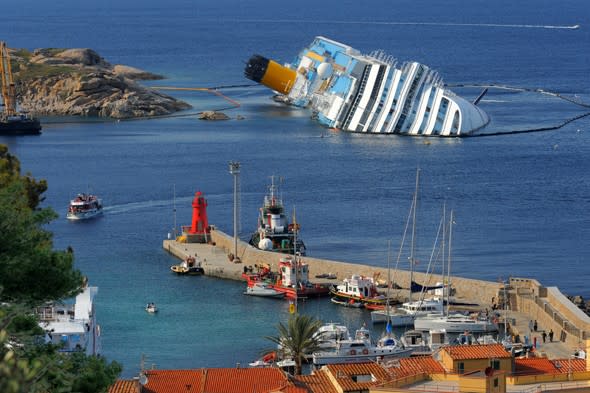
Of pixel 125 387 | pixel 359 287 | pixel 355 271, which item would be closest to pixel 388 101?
pixel 355 271

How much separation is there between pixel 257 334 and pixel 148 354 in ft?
11.4

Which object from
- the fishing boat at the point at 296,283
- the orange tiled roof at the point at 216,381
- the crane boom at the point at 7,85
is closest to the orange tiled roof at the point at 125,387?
the orange tiled roof at the point at 216,381

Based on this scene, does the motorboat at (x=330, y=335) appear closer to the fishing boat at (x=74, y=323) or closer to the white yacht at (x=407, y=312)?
the white yacht at (x=407, y=312)

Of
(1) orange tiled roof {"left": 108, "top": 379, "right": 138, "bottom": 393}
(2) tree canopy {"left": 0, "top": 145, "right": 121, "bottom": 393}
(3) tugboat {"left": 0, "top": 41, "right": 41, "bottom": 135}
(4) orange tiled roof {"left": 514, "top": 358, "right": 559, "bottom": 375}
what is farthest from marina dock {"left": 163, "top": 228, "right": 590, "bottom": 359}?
(3) tugboat {"left": 0, "top": 41, "right": 41, "bottom": 135}

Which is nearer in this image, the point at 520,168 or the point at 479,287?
the point at 479,287

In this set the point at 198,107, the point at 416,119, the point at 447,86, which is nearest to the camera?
the point at 416,119

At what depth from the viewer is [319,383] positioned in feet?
94.6

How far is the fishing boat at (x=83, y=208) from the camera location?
66.8m

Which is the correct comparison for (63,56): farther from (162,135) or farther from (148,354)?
(148,354)

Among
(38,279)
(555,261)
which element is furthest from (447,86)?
(38,279)

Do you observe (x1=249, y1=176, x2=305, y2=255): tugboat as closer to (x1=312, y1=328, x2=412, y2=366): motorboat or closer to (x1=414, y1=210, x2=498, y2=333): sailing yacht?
(x1=414, y1=210, x2=498, y2=333): sailing yacht

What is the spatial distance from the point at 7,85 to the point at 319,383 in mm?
77653

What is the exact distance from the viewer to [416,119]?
91438 millimetres

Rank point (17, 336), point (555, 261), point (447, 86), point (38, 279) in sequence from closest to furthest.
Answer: point (17, 336) < point (38, 279) < point (555, 261) < point (447, 86)
